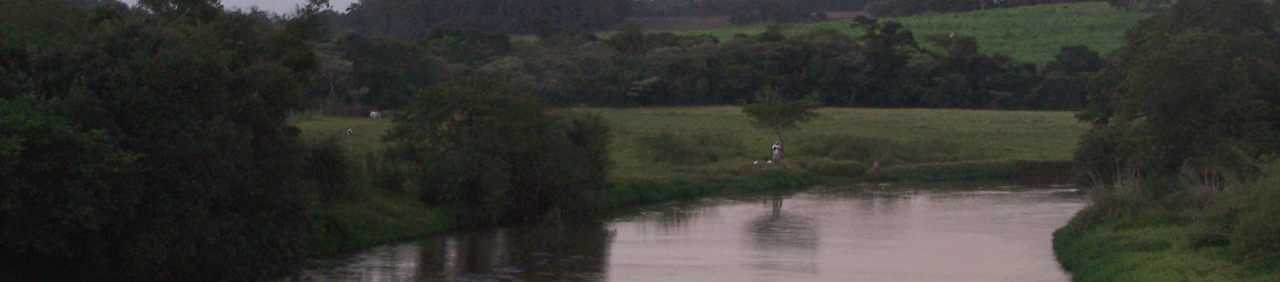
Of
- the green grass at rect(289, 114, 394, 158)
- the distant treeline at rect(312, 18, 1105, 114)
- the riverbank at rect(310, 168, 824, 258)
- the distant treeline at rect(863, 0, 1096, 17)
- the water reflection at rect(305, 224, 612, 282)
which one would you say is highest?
the distant treeline at rect(863, 0, 1096, 17)

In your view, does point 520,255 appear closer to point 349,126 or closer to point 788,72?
point 349,126

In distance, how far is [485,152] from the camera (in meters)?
32.7

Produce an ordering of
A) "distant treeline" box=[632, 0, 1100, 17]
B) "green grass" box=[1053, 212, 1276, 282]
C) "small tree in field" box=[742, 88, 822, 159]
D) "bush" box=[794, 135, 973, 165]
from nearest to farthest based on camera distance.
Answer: "green grass" box=[1053, 212, 1276, 282] < "bush" box=[794, 135, 973, 165] < "small tree in field" box=[742, 88, 822, 159] < "distant treeline" box=[632, 0, 1100, 17]

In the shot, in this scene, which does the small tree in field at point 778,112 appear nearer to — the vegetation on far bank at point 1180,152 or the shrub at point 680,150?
the shrub at point 680,150

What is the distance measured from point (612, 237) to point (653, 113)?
123 ft

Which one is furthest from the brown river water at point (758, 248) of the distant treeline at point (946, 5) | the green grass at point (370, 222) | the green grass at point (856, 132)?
the distant treeline at point (946, 5)

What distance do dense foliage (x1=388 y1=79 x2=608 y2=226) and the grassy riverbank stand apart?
0.79 meters

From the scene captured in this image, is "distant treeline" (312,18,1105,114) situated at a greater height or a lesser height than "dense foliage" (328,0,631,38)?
lesser

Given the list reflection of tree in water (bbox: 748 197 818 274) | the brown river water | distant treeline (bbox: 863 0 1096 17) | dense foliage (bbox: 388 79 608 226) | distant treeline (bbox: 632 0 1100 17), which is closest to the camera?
the brown river water

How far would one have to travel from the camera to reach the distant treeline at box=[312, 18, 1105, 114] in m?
75.8

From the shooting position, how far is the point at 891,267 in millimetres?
27438

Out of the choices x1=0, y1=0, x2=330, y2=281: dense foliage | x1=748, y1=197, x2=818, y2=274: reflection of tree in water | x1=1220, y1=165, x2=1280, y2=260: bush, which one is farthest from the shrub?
x1=1220, y1=165, x2=1280, y2=260: bush

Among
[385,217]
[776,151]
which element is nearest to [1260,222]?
[385,217]

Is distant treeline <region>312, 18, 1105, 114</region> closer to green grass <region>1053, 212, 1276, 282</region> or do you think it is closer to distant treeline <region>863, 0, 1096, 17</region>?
distant treeline <region>863, 0, 1096, 17</region>
